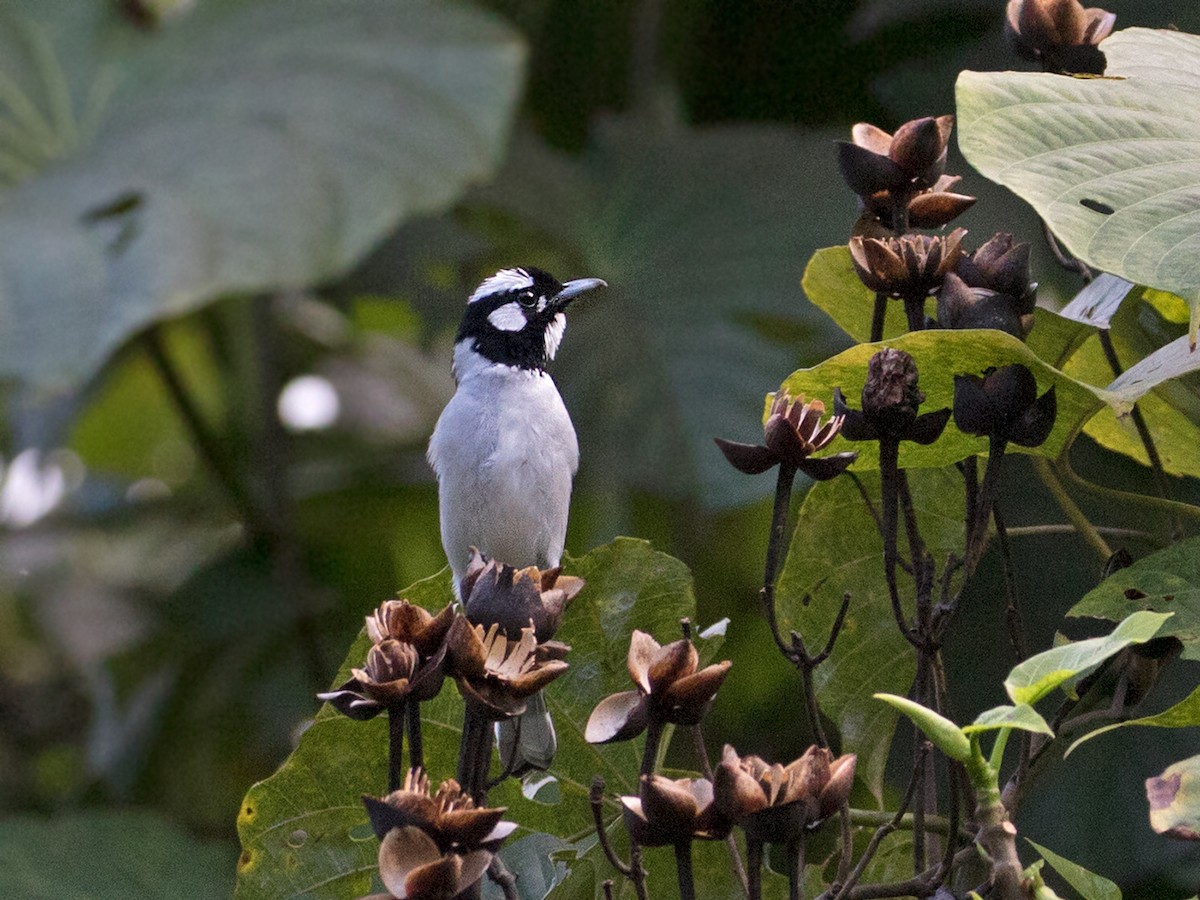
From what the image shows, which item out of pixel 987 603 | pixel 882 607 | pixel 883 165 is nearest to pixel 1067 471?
pixel 882 607

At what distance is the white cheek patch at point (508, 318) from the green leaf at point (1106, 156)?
1769 mm

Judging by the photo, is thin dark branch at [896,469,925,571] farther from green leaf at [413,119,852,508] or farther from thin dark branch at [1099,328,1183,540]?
green leaf at [413,119,852,508]

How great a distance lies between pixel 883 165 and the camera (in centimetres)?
118

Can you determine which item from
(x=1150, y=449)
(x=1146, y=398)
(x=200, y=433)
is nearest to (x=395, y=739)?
(x=1150, y=449)

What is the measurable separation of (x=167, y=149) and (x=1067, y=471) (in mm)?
1977

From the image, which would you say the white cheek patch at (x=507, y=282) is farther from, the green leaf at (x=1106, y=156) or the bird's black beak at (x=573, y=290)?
the green leaf at (x=1106, y=156)

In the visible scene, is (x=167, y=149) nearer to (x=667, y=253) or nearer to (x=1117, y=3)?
(x=667, y=253)

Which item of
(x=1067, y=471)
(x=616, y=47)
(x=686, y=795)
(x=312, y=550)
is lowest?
(x=312, y=550)

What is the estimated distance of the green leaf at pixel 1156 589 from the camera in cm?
118

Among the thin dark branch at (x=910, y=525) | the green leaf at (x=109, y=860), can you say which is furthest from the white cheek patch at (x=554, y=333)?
the thin dark branch at (x=910, y=525)

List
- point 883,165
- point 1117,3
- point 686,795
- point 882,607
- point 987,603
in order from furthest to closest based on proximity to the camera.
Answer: point 1117,3, point 987,603, point 882,607, point 883,165, point 686,795

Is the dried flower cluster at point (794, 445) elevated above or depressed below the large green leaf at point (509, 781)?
above

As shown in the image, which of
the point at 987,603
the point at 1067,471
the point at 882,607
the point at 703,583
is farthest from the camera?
the point at 703,583

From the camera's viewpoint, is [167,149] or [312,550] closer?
[167,149]
